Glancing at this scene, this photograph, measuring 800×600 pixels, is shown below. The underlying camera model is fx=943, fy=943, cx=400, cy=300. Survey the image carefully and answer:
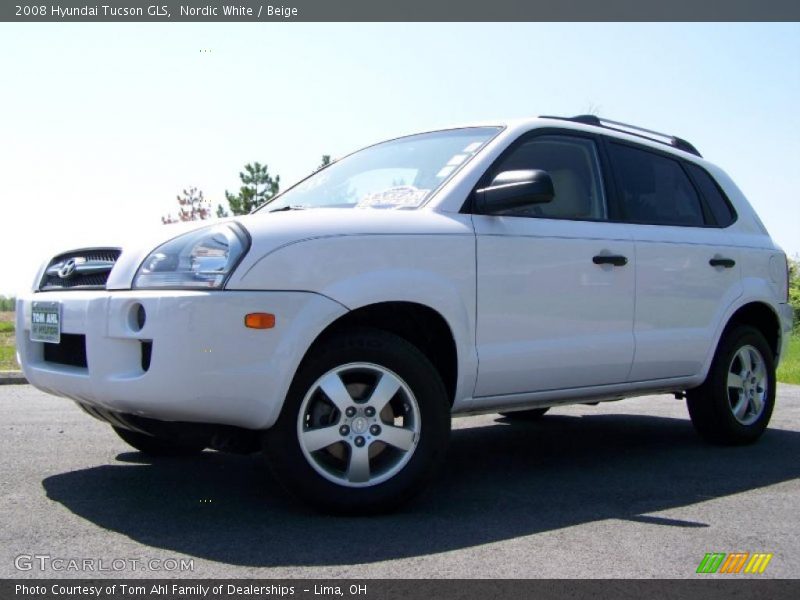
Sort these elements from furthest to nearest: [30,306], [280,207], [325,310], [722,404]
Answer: [722,404], [280,207], [30,306], [325,310]

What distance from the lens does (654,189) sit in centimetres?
566

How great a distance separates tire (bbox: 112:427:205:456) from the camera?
5125 millimetres

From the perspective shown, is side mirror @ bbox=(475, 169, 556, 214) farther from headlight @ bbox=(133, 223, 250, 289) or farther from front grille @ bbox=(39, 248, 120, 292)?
front grille @ bbox=(39, 248, 120, 292)

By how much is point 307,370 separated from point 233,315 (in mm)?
390

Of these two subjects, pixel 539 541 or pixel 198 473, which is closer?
pixel 539 541

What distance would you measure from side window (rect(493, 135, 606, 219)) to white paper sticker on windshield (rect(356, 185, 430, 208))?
20.1 inches

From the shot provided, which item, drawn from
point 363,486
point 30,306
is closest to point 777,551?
point 363,486

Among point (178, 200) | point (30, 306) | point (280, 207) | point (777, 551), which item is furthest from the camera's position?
point (178, 200)

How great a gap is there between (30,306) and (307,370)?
1.53m

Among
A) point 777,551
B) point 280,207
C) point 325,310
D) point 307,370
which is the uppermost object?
point 280,207

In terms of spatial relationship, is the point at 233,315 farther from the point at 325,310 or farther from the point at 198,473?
the point at 198,473

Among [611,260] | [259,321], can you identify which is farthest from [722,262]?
[259,321]
